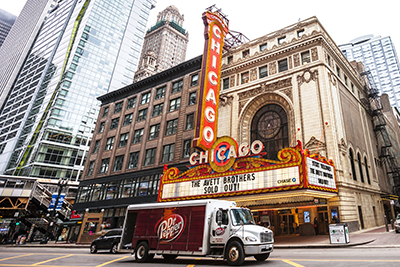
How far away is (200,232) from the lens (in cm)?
1095

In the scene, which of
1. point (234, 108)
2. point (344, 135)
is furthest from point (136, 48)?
point (344, 135)

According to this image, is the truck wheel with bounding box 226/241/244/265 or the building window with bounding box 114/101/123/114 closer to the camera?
the truck wheel with bounding box 226/241/244/265

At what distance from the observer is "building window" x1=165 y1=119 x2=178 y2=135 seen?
35953 mm

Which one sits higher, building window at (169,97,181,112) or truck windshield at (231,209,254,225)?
building window at (169,97,181,112)

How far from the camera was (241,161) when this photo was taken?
21.2 metres

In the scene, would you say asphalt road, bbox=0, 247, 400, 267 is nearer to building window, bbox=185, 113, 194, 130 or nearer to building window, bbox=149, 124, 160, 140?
building window, bbox=185, 113, 194, 130

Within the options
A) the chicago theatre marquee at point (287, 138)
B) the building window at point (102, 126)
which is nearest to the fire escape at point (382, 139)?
the chicago theatre marquee at point (287, 138)

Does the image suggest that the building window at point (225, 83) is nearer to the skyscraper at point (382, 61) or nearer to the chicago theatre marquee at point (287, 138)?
the chicago theatre marquee at point (287, 138)

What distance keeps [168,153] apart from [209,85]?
1229 cm

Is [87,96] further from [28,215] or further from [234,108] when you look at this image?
[234,108]

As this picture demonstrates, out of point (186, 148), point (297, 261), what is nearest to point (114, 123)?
point (186, 148)

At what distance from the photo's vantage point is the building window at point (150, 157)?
3634cm

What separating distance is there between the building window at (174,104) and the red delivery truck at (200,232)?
81.9 feet

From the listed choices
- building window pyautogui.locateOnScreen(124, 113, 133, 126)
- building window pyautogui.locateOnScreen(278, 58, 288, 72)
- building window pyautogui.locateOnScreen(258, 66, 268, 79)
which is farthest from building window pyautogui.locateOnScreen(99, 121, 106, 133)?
building window pyautogui.locateOnScreen(278, 58, 288, 72)
